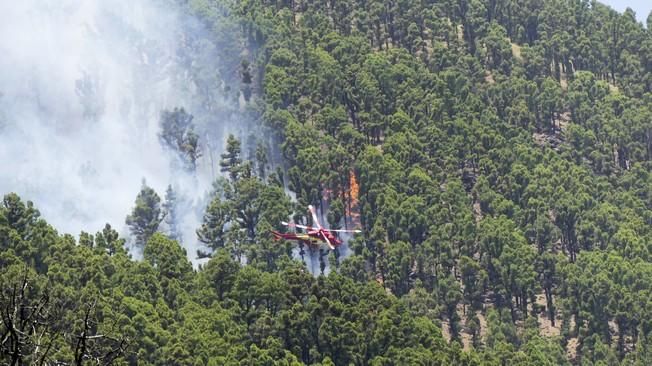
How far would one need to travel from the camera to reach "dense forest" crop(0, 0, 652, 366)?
111m

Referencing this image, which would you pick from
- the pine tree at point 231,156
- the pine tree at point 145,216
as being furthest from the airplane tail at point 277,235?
the pine tree at point 231,156

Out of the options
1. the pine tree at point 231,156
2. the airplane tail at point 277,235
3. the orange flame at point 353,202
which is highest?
the pine tree at point 231,156

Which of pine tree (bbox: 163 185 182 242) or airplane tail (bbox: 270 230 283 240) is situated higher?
pine tree (bbox: 163 185 182 242)

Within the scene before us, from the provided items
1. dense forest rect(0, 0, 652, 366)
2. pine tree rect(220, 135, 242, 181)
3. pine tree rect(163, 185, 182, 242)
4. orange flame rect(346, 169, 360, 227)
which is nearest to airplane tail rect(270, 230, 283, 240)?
dense forest rect(0, 0, 652, 366)

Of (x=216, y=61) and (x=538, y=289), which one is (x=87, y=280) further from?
(x=216, y=61)

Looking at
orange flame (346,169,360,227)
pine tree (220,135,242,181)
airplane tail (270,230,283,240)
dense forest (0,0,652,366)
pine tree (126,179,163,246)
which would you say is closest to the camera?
dense forest (0,0,652,366)

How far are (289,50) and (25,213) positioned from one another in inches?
2336

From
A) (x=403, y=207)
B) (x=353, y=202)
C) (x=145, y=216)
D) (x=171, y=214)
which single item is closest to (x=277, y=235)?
(x=403, y=207)

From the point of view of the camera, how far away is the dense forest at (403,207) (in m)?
111

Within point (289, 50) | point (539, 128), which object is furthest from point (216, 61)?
point (539, 128)

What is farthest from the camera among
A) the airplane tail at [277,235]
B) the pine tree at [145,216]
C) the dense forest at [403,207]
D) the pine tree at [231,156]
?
the pine tree at [231,156]

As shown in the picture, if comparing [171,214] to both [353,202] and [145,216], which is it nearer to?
[145,216]

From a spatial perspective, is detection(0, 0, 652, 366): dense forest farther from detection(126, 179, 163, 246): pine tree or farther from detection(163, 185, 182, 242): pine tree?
detection(163, 185, 182, 242): pine tree

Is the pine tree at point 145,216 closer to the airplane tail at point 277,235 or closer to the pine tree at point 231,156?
the pine tree at point 231,156
